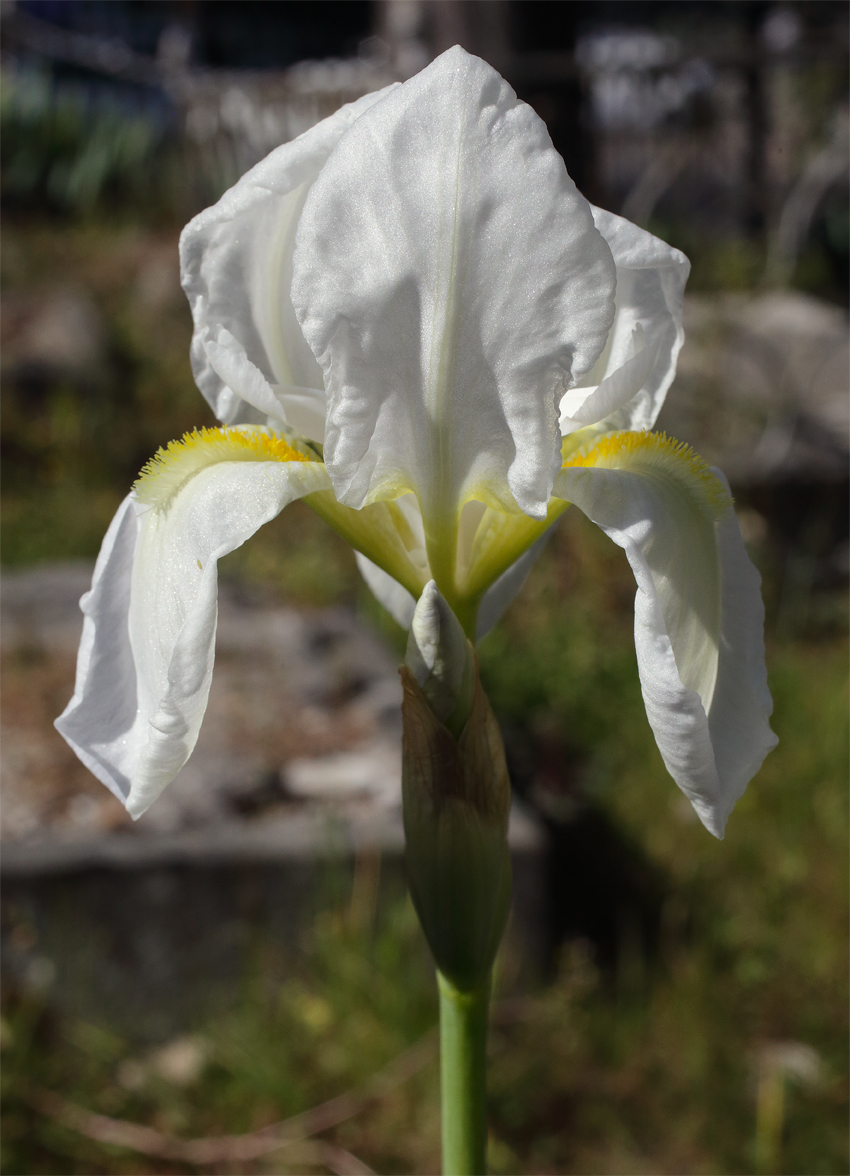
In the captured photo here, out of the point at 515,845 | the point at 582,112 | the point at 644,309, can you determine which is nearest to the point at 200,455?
the point at 644,309

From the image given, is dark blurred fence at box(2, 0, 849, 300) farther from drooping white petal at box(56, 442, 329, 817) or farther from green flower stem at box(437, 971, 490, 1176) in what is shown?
green flower stem at box(437, 971, 490, 1176)

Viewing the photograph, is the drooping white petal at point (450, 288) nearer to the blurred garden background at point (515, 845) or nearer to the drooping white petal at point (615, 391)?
the drooping white petal at point (615, 391)

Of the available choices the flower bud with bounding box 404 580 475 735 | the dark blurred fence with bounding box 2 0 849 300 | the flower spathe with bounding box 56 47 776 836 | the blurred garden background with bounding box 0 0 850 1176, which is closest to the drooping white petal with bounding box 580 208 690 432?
the flower spathe with bounding box 56 47 776 836

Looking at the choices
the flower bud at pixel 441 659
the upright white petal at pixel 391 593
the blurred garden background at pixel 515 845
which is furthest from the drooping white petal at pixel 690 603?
the blurred garden background at pixel 515 845

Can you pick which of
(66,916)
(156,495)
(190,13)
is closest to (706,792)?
(156,495)

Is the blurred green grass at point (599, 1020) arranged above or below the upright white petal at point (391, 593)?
below

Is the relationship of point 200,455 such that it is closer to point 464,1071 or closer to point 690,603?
point 690,603
